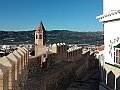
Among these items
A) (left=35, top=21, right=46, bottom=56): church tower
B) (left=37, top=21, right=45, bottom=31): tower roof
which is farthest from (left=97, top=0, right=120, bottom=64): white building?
(left=37, top=21, right=45, bottom=31): tower roof

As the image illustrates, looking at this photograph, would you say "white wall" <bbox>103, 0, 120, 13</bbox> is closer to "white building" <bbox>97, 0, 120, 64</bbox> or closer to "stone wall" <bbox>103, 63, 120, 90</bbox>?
"white building" <bbox>97, 0, 120, 64</bbox>

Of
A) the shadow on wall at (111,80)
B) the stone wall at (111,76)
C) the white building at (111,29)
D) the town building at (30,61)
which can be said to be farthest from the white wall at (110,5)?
the town building at (30,61)

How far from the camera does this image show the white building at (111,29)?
12.8m

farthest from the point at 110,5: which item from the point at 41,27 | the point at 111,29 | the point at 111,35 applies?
the point at 41,27

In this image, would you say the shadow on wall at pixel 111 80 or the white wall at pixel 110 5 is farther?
the shadow on wall at pixel 111 80

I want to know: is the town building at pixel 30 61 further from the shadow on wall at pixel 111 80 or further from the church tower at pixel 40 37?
the shadow on wall at pixel 111 80

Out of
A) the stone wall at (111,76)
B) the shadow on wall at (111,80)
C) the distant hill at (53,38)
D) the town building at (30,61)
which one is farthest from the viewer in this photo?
the distant hill at (53,38)

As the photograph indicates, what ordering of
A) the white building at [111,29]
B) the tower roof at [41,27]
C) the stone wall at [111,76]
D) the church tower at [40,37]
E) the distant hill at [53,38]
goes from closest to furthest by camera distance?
the white building at [111,29] < the stone wall at [111,76] < the church tower at [40,37] < the tower roof at [41,27] < the distant hill at [53,38]

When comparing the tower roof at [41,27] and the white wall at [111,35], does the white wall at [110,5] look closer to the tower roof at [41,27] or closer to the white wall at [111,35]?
the white wall at [111,35]

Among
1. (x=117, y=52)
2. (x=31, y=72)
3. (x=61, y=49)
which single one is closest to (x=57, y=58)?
(x=61, y=49)

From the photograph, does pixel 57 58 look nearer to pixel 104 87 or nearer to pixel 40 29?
pixel 104 87

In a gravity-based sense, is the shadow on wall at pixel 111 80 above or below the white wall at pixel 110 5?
below

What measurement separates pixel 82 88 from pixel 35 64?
253 inches

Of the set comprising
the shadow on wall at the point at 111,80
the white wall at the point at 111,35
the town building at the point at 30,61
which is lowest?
the shadow on wall at the point at 111,80
